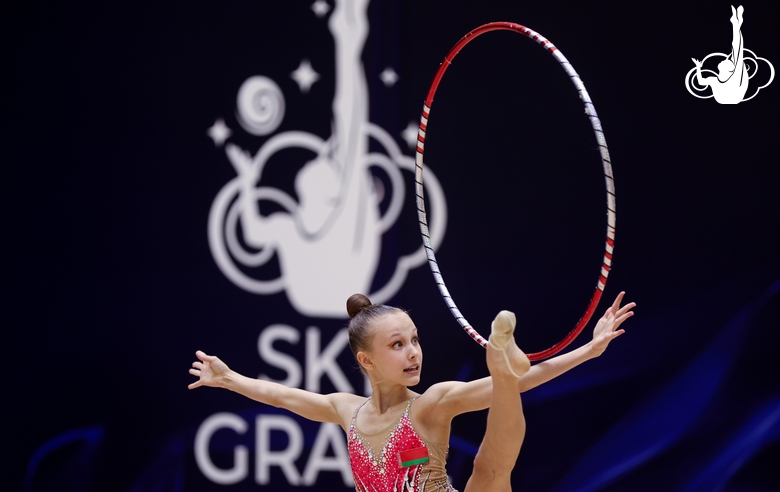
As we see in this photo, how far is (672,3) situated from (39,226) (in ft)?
11.3

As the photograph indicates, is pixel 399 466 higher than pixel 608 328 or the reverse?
the reverse

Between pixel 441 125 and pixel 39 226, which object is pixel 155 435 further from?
pixel 441 125

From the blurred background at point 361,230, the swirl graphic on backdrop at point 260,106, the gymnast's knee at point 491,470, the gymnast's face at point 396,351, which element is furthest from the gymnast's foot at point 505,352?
the swirl graphic on backdrop at point 260,106

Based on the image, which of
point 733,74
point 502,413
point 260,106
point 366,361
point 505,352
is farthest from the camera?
point 260,106

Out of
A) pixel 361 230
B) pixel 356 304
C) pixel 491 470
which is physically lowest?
pixel 491 470

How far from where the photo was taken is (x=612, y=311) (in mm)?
2512

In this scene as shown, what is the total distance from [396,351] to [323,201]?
182cm

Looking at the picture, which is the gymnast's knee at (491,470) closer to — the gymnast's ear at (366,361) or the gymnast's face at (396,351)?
the gymnast's face at (396,351)

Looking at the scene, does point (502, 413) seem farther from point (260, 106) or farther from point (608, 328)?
point (260, 106)

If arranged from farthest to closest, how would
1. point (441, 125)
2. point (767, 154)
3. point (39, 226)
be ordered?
point (39, 226) < point (441, 125) < point (767, 154)

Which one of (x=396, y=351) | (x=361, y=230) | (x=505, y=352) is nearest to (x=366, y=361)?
(x=396, y=351)

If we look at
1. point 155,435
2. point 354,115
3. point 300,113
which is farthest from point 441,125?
point 155,435

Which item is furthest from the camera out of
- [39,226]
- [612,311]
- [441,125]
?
[39,226]

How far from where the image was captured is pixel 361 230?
4.34m
